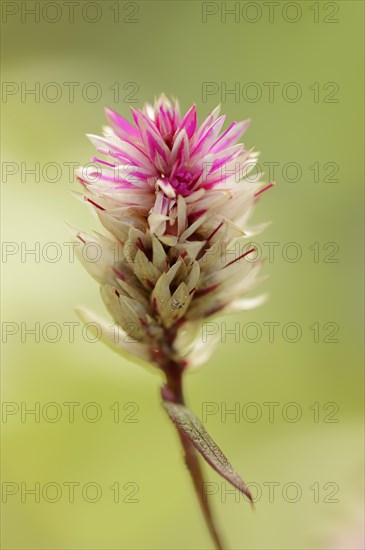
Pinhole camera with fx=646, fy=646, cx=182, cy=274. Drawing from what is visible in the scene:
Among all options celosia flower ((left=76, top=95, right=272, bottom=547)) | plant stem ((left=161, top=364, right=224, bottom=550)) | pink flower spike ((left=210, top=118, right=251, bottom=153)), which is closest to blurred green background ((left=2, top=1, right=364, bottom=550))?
plant stem ((left=161, top=364, right=224, bottom=550))

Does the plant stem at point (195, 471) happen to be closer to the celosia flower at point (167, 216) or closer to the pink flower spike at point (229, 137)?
the celosia flower at point (167, 216)

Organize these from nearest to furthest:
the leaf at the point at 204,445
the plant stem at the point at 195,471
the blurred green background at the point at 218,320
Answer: the leaf at the point at 204,445, the plant stem at the point at 195,471, the blurred green background at the point at 218,320

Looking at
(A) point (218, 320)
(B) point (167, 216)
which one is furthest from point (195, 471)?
(A) point (218, 320)

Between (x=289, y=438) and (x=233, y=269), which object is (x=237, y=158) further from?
(x=289, y=438)

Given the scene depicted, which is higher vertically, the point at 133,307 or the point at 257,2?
the point at 257,2

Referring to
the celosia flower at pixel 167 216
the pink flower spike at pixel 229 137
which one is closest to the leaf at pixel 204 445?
the celosia flower at pixel 167 216

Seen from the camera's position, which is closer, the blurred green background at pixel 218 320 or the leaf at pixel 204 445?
the leaf at pixel 204 445

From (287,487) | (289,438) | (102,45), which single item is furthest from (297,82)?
(287,487)
